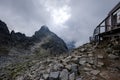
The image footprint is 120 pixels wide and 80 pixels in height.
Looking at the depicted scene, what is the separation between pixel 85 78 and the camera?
14.5 meters

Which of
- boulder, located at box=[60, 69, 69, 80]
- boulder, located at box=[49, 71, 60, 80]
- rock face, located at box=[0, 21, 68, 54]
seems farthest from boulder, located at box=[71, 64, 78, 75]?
rock face, located at box=[0, 21, 68, 54]

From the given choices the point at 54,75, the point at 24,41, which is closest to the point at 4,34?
the point at 24,41

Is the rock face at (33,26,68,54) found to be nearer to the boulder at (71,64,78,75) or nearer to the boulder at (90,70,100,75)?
the boulder at (71,64,78,75)

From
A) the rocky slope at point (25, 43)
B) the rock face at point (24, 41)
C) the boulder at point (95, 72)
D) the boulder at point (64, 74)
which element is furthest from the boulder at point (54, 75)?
the rock face at point (24, 41)

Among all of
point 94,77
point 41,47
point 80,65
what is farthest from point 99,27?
point 41,47

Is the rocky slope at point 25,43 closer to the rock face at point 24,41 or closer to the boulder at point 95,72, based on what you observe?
the rock face at point 24,41

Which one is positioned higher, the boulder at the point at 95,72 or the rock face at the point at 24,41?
the rock face at the point at 24,41

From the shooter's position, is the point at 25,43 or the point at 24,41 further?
the point at 24,41

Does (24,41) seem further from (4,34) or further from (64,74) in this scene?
(64,74)

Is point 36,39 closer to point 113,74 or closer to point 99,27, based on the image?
point 99,27

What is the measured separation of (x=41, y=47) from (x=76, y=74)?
7439 cm

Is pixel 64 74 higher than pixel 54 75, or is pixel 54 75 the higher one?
pixel 64 74

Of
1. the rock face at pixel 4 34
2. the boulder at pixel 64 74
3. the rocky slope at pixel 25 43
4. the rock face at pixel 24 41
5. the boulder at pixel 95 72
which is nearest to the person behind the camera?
the boulder at pixel 95 72

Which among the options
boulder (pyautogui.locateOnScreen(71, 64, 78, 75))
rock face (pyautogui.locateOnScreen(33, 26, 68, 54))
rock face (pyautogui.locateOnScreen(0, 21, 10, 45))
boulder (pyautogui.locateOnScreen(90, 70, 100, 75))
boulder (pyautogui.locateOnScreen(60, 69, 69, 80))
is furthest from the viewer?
rock face (pyautogui.locateOnScreen(0, 21, 10, 45))
